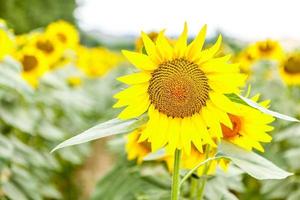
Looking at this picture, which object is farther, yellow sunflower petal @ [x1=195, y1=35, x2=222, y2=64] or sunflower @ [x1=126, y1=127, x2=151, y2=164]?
sunflower @ [x1=126, y1=127, x2=151, y2=164]

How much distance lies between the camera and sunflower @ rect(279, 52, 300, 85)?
2900mm

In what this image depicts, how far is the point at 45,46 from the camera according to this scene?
315cm

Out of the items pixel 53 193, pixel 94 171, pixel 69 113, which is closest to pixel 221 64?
pixel 53 193

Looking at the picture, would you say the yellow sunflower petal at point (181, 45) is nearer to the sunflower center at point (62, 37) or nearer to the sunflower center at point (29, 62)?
the sunflower center at point (29, 62)

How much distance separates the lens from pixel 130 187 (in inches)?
73.3

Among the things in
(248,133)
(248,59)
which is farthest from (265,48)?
(248,133)

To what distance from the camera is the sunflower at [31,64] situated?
2.72m

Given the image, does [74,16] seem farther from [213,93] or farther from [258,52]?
[213,93]

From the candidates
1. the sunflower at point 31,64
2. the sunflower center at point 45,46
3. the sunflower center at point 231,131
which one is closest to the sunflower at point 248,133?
the sunflower center at point 231,131

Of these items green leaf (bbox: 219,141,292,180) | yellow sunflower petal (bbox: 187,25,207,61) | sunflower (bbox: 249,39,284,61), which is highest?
sunflower (bbox: 249,39,284,61)

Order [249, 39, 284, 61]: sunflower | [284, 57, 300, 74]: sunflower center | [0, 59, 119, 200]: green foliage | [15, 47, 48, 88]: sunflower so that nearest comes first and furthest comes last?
[0, 59, 119, 200]: green foliage → [15, 47, 48, 88]: sunflower → [284, 57, 300, 74]: sunflower center → [249, 39, 284, 61]: sunflower

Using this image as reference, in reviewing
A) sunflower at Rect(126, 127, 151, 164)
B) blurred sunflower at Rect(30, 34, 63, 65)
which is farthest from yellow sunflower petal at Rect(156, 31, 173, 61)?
Result: blurred sunflower at Rect(30, 34, 63, 65)

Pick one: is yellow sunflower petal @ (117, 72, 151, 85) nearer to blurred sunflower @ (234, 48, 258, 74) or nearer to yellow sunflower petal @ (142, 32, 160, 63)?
yellow sunflower petal @ (142, 32, 160, 63)

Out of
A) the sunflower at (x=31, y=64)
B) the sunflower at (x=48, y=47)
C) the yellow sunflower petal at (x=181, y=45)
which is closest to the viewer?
the yellow sunflower petal at (x=181, y=45)
